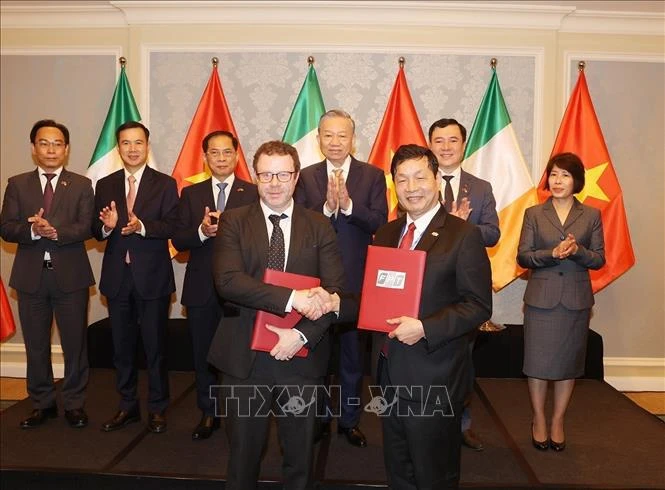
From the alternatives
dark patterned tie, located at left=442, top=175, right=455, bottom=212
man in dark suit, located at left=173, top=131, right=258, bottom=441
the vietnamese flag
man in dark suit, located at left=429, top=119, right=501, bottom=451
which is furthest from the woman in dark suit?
the vietnamese flag

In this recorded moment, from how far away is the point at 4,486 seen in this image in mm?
2850

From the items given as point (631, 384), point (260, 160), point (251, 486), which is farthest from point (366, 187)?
point (631, 384)

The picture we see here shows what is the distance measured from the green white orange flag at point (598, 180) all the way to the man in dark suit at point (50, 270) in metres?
3.40

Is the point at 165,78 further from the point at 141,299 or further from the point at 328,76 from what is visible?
the point at 141,299

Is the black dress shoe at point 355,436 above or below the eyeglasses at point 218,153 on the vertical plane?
below

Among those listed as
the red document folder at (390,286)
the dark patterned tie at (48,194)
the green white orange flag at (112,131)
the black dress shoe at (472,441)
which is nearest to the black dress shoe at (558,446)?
the black dress shoe at (472,441)

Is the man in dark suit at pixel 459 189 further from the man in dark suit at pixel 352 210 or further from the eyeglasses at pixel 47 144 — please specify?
the eyeglasses at pixel 47 144

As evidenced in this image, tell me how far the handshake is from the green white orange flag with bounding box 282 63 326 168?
278 cm

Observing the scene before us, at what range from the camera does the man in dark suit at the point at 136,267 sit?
3.35 metres

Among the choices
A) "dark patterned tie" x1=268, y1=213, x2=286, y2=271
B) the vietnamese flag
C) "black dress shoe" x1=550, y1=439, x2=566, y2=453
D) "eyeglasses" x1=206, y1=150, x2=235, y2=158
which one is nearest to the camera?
"dark patterned tie" x1=268, y1=213, x2=286, y2=271

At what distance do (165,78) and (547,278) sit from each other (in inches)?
135

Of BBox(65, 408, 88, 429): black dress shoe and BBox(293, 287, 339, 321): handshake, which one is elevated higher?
BBox(293, 287, 339, 321): handshake

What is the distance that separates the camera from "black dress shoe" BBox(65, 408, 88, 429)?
3.44m

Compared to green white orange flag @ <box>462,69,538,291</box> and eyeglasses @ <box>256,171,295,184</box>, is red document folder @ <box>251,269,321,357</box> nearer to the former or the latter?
eyeglasses @ <box>256,171,295,184</box>
